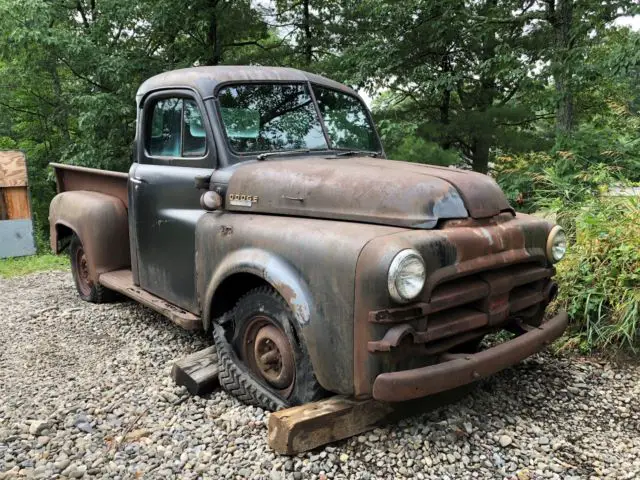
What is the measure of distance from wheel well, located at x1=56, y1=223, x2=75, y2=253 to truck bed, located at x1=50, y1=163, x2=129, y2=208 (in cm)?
42

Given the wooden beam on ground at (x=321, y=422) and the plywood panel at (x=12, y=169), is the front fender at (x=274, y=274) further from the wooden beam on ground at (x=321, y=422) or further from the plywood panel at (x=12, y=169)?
the plywood panel at (x=12, y=169)

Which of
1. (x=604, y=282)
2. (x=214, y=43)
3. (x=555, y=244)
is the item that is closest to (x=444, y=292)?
(x=555, y=244)

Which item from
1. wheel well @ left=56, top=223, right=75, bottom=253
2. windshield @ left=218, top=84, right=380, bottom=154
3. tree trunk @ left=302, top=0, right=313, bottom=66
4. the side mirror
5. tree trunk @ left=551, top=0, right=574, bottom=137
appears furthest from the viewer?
tree trunk @ left=302, top=0, right=313, bottom=66

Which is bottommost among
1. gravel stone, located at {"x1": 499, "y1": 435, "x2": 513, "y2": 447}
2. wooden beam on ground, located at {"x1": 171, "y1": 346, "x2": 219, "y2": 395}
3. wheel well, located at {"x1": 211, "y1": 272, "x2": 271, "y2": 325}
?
gravel stone, located at {"x1": 499, "y1": 435, "x2": 513, "y2": 447}

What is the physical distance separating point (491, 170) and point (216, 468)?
721cm

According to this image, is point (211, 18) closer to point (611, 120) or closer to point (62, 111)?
point (62, 111)

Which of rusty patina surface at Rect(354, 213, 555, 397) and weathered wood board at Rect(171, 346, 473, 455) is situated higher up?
rusty patina surface at Rect(354, 213, 555, 397)

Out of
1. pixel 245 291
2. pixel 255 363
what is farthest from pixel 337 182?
pixel 255 363

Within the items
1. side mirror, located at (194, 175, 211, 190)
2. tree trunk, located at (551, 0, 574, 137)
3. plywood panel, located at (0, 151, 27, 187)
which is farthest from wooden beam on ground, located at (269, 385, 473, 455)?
plywood panel, located at (0, 151, 27, 187)

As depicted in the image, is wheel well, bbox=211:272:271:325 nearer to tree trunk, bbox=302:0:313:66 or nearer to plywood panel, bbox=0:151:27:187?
plywood panel, bbox=0:151:27:187

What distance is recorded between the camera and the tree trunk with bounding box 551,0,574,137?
697 cm

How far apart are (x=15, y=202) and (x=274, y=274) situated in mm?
7228

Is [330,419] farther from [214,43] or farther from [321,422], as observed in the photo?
[214,43]

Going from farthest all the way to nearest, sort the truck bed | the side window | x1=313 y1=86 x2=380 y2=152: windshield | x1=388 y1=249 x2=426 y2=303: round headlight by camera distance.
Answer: the truck bed < x1=313 y1=86 x2=380 y2=152: windshield < the side window < x1=388 y1=249 x2=426 y2=303: round headlight
